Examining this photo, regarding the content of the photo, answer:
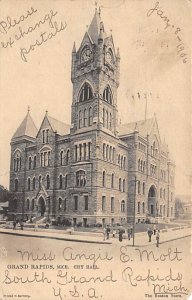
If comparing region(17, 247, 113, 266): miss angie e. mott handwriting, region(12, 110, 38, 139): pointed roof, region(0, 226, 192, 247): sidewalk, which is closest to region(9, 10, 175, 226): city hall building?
region(12, 110, 38, 139): pointed roof

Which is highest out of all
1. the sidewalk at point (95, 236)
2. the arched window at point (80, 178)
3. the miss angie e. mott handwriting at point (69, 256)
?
the arched window at point (80, 178)

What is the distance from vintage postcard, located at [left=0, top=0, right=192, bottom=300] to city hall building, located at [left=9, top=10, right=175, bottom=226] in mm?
20

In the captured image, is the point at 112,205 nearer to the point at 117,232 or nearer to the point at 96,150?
the point at 117,232

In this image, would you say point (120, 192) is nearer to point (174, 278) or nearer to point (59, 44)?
point (174, 278)

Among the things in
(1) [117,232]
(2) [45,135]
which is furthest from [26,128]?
(1) [117,232]

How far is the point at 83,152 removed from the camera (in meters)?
5.74

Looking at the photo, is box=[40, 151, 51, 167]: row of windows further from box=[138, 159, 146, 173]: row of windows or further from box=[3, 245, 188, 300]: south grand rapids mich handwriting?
box=[3, 245, 188, 300]: south grand rapids mich handwriting

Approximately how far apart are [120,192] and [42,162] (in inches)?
48.8

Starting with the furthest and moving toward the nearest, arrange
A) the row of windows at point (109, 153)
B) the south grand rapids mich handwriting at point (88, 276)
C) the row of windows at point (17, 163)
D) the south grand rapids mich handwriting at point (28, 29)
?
the row of windows at point (109, 153), the row of windows at point (17, 163), the south grand rapids mich handwriting at point (28, 29), the south grand rapids mich handwriting at point (88, 276)

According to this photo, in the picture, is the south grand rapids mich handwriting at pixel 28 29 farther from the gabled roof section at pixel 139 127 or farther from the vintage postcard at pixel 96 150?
the gabled roof section at pixel 139 127

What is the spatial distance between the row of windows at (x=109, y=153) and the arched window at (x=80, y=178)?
41cm

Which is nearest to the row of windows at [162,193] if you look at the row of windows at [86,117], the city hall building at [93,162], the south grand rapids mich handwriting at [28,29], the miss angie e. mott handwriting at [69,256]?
the city hall building at [93,162]

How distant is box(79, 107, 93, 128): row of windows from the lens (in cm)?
568

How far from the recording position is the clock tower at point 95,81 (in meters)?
5.32
